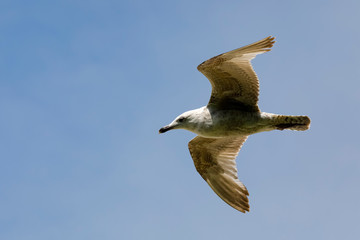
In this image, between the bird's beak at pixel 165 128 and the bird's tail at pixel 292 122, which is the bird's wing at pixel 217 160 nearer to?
the bird's beak at pixel 165 128

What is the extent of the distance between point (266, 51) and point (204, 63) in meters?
1.16

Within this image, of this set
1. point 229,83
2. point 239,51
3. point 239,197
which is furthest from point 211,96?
point 239,197

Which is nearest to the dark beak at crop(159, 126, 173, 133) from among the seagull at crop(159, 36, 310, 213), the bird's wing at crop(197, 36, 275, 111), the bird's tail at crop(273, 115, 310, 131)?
the seagull at crop(159, 36, 310, 213)

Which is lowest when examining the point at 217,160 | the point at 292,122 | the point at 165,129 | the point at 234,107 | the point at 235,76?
the point at 292,122

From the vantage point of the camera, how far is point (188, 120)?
10367 millimetres

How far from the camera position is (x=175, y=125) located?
34.6ft

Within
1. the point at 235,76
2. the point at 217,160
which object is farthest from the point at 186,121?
the point at 217,160

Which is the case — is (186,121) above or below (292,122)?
above

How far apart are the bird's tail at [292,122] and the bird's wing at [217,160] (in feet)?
5.46

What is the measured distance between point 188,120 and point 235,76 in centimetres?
127

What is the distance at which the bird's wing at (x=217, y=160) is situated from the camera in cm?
1146

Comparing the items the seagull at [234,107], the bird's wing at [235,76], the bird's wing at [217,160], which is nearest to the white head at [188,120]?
the seagull at [234,107]

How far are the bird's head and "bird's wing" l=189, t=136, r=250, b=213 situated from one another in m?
1.09

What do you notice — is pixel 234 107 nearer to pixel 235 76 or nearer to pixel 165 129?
pixel 235 76
